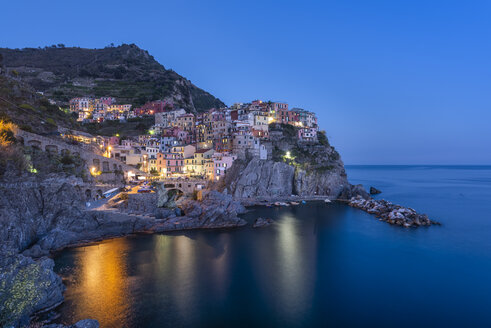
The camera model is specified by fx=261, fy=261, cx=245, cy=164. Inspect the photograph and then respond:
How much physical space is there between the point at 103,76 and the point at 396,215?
11152 centimetres

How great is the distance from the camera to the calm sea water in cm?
1634

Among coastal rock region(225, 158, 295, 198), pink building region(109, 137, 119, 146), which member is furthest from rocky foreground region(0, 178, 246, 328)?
pink building region(109, 137, 119, 146)

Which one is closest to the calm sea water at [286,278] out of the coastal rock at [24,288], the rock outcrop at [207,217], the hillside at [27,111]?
the coastal rock at [24,288]

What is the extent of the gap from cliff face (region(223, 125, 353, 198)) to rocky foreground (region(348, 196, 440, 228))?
30.8 ft

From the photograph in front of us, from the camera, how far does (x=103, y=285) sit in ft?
63.1

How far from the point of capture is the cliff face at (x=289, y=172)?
49.9m

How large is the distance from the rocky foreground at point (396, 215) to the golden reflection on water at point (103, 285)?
35.3 m

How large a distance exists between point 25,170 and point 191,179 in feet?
80.0

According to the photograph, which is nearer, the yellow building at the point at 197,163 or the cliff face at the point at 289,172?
the cliff face at the point at 289,172

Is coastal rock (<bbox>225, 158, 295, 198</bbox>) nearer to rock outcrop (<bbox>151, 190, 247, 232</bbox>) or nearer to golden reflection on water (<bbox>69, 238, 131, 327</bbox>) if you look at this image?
rock outcrop (<bbox>151, 190, 247, 232</bbox>)

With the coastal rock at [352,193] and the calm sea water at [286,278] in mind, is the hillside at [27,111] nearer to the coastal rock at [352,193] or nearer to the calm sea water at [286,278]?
the calm sea water at [286,278]

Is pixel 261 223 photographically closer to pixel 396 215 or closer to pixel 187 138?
pixel 396 215

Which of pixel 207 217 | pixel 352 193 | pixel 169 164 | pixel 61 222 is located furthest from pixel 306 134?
pixel 61 222

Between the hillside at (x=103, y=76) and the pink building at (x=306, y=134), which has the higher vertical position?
the hillside at (x=103, y=76)
